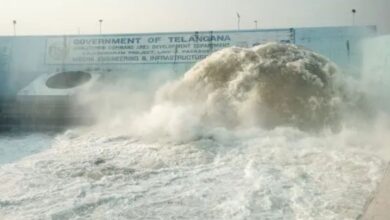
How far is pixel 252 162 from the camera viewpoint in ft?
34.3

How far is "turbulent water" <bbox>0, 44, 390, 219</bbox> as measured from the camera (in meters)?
7.77

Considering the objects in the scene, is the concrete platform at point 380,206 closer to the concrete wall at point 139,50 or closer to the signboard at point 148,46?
the concrete wall at point 139,50

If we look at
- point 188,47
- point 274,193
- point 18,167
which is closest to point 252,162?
point 274,193

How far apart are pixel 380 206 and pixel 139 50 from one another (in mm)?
17240

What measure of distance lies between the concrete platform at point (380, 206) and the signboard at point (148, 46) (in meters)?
14.9

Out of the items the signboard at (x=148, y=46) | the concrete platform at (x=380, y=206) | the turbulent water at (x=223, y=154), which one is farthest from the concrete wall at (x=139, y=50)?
the concrete platform at (x=380, y=206)

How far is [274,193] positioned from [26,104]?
49.0 ft

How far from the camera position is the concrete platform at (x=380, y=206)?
6117mm

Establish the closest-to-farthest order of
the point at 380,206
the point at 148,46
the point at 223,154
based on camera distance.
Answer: the point at 380,206, the point at 223,154, the point at 148,46

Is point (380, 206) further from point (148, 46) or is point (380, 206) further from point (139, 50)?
point (139, 50)

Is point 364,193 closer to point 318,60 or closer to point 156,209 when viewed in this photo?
point 156,209

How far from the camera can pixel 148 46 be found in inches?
892

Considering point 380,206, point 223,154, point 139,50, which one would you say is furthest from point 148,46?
point 380,206

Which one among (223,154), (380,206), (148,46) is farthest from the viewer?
(148,46)
